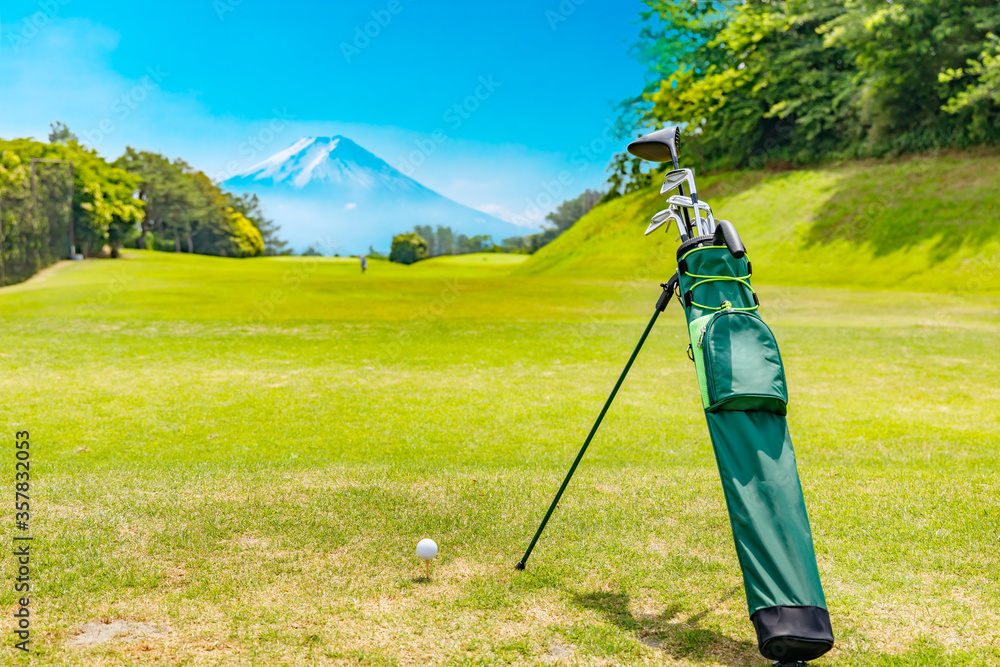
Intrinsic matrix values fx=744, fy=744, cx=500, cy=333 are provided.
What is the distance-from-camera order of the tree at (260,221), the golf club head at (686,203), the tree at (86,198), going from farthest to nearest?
the tree at (260,221), the tree at (86,198), the golf club head at (686,203)

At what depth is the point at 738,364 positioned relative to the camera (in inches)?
157

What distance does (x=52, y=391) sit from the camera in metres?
12.1

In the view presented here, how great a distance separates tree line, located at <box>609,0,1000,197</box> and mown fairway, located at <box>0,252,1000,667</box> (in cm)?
2990

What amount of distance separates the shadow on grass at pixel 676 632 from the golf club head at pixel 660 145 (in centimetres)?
285

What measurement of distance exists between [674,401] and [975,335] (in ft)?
38.7

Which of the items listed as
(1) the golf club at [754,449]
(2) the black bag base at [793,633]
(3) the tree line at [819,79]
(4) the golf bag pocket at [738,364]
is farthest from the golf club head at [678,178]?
(3) the tree line at [819,79]

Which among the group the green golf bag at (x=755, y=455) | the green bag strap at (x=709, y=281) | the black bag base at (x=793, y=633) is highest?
the green bag strap at (x=709, y=281)

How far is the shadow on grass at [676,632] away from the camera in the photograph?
4.23m

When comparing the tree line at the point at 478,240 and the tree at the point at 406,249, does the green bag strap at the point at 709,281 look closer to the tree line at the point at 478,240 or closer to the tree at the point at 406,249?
the tree line at the point at 478,240

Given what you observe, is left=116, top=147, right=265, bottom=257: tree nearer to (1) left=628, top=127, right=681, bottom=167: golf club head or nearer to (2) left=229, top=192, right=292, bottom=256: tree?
(2) left=229, top=192, right=292, bottom=256: tree

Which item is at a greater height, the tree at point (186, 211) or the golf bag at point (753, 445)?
the tree at point (186, 211)

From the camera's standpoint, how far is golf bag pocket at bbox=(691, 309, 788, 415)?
3932 mm

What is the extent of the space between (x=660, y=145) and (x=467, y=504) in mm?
3597

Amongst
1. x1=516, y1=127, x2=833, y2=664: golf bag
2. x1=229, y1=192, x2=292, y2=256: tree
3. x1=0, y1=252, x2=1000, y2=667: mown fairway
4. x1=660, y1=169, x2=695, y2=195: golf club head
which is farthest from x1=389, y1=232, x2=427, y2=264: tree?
x1=516, y1=127, x2=833, y2=664: golf bag
